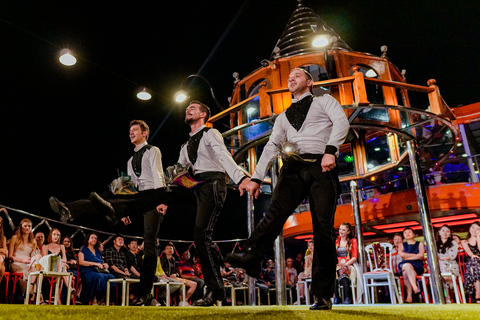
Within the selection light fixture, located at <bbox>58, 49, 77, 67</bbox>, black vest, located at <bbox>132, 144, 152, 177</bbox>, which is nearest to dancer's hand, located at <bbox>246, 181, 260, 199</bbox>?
black vest, located at <bbox>132, 144, 152, 177</bbox>

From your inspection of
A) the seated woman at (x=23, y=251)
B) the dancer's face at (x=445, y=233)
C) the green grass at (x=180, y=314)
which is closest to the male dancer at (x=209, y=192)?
the green grass at (x=180, y=314)

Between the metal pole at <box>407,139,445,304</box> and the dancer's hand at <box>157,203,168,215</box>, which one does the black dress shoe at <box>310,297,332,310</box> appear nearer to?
the dancer's hand at <box>157,203,168,215</box>

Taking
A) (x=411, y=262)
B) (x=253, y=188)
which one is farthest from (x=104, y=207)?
(x=411, y=262)

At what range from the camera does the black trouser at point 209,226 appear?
347 cm

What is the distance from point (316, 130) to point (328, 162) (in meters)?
0.43

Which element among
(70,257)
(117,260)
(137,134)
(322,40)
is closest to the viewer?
(137,134)

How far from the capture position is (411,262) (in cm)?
717

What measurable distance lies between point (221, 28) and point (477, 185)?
9.75 m

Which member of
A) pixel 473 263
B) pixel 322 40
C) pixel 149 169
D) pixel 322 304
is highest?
pixel 322 40

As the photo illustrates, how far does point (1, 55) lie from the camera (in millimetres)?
9086

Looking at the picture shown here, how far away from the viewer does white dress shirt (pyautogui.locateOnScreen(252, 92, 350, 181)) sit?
2.84 metres

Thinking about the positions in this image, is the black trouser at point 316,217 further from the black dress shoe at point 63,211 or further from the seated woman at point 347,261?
the seated woman at point 347,261

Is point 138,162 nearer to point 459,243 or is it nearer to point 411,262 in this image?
point 411,262

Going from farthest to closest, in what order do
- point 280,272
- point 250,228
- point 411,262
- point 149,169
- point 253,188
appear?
point 411,262 < point 250,228 < point 280,272 < point 149,169 < point 253,188
